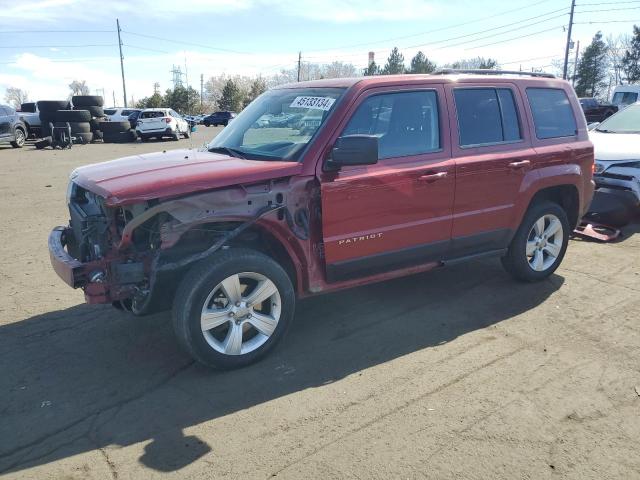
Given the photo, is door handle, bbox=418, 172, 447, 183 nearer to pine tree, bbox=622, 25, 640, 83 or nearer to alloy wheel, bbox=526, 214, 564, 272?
alloy wheel, bbox=526, 214, 564, 272

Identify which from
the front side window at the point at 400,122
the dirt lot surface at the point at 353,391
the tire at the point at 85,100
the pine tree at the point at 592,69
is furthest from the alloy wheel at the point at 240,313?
the pine tree at the point at 592,69

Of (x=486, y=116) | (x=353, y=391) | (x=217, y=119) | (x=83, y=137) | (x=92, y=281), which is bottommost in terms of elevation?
(x=353, y=391)

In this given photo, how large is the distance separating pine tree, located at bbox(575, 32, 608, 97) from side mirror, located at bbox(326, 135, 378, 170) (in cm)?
7415

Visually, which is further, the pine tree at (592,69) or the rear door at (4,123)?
the pine tree at (592,69)

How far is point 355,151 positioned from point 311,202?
1.65 feet

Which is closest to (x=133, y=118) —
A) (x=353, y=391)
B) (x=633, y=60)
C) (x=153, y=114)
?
(x=153, y=114)

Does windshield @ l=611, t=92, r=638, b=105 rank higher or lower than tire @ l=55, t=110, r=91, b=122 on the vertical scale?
higher

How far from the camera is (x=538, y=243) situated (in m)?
5.39

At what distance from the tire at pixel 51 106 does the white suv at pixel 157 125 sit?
3.51 meters

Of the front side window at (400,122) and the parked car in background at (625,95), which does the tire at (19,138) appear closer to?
the front side window at (400,122)

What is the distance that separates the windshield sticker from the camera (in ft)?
13.7

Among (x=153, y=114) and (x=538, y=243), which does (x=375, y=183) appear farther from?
(x=153, y=114)

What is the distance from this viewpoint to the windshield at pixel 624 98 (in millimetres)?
25977

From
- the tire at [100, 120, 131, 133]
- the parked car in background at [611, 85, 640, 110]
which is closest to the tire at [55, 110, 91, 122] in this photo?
the tire at [100, 120, 131, 133]
